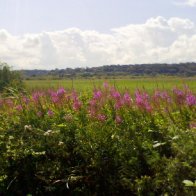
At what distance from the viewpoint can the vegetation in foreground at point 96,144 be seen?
15.4 feet

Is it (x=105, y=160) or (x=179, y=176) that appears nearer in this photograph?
(x=179, y=176)

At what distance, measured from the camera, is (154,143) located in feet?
15.5

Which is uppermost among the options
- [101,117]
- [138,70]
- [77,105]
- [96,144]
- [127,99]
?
[127,99]

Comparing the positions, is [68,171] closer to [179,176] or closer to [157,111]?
[157,111]

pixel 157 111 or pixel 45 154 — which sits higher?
pixel 157 111

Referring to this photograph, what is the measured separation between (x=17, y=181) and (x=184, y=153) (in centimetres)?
266

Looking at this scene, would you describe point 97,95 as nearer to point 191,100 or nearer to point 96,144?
point 96,144

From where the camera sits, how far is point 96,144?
5.09 meters

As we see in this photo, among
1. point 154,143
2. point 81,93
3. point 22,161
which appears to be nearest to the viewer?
point 154,143

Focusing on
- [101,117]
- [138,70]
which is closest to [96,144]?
[101,117]

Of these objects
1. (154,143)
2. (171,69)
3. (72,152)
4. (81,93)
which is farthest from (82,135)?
(171,69)

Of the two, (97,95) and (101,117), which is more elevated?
(97,95)

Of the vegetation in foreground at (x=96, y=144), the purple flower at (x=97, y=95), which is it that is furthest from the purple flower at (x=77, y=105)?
the purple flower at (x=97, y=95)

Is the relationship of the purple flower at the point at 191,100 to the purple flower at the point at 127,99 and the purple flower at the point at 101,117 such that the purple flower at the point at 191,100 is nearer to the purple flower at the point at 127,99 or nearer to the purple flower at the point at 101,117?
the purple flower at the point at 127,99
